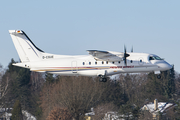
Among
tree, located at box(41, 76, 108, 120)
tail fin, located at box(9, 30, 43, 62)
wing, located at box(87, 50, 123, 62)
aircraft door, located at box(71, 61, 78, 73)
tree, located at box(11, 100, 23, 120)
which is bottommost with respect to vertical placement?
tree, located at box(11, 100, 23, 120)

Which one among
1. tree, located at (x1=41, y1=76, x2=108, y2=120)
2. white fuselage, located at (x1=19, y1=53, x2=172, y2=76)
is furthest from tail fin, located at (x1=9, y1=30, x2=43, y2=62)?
tree, located at (x1=41, y1=76, x2=108, y2=120)

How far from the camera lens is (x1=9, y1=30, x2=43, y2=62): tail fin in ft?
134

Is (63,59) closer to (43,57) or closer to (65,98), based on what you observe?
(43,57)

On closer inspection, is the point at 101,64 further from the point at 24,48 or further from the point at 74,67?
the point at 24,48

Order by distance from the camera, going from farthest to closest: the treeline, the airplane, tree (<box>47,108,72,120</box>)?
the treeline → tree (<box>47,108,72,120</box>) → the airplane

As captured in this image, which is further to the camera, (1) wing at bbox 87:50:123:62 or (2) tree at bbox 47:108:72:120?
(2) tree at bbox 47:108:72:120

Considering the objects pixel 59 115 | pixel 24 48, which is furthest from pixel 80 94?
pixel 24 48

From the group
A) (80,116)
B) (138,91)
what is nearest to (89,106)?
(80,116)

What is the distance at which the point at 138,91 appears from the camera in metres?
82.6

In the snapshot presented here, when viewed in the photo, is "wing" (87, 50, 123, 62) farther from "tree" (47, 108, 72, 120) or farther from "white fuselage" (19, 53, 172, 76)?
"tree" (47, 108, 72, 120)

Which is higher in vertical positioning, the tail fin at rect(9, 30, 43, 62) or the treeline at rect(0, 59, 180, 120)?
the tail fin at rect(9, 30, 43, 62)

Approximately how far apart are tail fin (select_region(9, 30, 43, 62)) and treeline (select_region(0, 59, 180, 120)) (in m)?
9.82

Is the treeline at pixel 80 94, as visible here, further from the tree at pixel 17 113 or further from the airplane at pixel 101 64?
the airplane at pixel 101 64

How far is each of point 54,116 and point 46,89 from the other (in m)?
21.6
